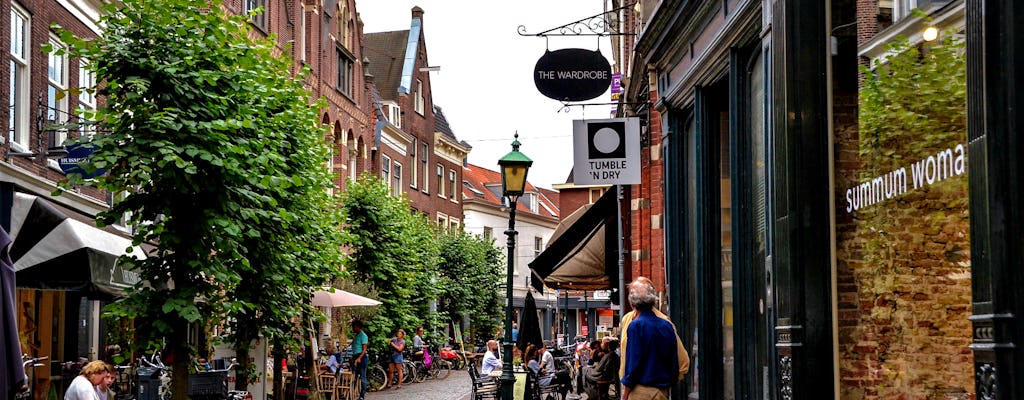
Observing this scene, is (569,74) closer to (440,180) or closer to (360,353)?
(360,353)

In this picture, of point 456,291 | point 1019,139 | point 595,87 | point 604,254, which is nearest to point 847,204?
point 1019,139

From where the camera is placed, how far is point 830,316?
6285 millimetres

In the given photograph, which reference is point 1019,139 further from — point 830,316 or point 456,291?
point 456,291

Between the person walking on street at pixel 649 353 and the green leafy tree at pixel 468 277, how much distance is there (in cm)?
3858

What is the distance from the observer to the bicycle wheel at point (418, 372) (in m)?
36.2

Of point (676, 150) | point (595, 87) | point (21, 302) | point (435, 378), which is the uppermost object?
point (595, 87)

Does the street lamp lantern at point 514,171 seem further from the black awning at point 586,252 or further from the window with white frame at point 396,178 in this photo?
the window with white frame at point 396,178

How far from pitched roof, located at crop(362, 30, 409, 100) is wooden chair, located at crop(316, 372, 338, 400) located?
30123 millimetres

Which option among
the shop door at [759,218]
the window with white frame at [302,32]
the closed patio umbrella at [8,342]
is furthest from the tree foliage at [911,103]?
the window with white frame at [302,32]

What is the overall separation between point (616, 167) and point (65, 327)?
10091 mm

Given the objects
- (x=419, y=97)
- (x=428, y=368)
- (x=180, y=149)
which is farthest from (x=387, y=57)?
(x=180, y=149)

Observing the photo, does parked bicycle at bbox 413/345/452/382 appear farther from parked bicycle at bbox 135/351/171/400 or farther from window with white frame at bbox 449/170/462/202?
window with white frame at bbox 449/170/462/202

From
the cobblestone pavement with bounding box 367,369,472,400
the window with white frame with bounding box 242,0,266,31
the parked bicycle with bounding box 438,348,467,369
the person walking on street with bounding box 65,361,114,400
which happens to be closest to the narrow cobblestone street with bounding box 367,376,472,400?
the cobblestone pavement with bounding box 367,369,472,400

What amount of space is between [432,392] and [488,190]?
165 ft
